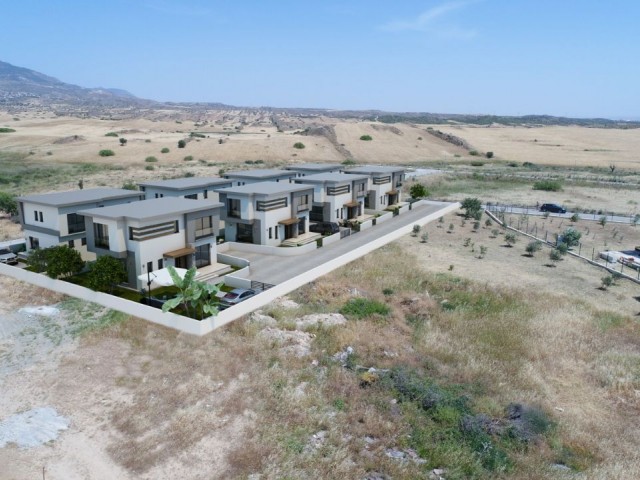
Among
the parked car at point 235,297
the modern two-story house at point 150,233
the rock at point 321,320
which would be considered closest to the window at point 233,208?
the modern two-story house at point 150,233

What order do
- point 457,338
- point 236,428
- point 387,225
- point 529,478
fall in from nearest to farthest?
1. point 529,478
2. point 236,428
3. point 457,338
4. point 387,225

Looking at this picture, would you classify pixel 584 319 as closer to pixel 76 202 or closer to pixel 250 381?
pixel 250 381

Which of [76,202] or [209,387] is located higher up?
[76,202]

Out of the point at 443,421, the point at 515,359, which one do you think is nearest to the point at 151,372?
the point at 443,421

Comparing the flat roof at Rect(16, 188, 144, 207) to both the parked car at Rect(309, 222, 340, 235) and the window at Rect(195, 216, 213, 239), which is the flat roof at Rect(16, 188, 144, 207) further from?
the parked car at Rect(309, 222, 340, 235)

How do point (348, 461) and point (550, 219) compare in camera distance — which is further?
point (550, 219)

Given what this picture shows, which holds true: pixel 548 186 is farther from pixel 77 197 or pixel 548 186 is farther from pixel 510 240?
pixel 77 197
